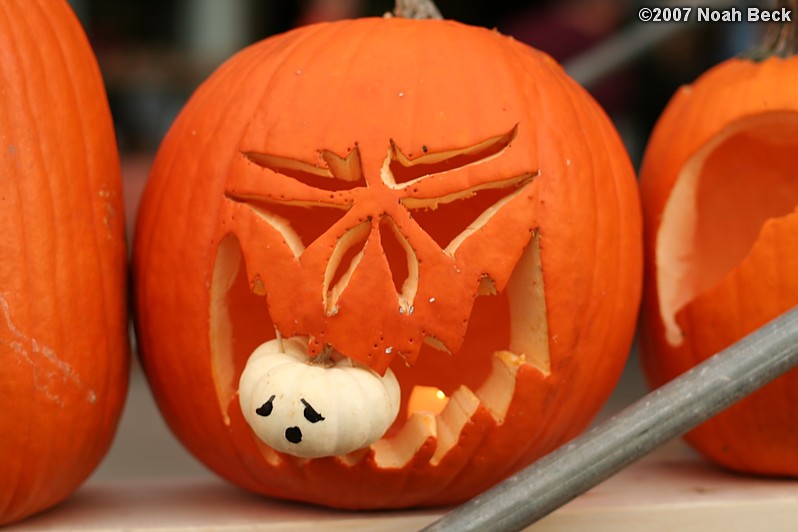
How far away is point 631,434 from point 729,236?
583mm

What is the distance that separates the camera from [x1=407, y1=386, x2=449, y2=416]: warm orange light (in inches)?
57.6

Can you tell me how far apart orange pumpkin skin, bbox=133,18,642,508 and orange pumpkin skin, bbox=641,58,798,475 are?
0.13 m

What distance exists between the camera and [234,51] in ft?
17.7

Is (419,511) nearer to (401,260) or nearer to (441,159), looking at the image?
(401,260)

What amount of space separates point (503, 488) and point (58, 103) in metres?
0.71

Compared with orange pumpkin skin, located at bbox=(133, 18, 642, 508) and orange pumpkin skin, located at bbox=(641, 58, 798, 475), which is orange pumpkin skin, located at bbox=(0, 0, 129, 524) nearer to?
orange pumpkin skin, located at bbox=(133, 18, 642, 508)

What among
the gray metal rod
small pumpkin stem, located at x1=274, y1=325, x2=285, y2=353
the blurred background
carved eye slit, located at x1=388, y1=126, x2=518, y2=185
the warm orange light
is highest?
carved eye slit, located at x1=388, y1=126, x2=518, y2=185

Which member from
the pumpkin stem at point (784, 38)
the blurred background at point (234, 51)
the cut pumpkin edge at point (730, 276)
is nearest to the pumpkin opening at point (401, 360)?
the cut pumpkin edge at point (730, 276)

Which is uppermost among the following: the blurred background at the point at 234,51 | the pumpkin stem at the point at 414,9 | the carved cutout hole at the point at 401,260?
the pumpkin stem at the point at 414,9

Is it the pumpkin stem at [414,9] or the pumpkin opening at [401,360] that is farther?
the pumpkin stem at [414,9]

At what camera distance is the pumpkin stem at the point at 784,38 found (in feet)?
5.10

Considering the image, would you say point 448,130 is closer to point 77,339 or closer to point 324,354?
point 324,354

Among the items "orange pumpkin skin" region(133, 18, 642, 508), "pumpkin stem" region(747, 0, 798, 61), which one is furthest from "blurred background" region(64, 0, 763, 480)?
"orange pumpkin skin" region(133, 18, 642, 508)

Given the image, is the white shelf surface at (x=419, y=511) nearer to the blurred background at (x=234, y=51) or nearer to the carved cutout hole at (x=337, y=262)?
the carved cutout hole at (x=337, y=262)
